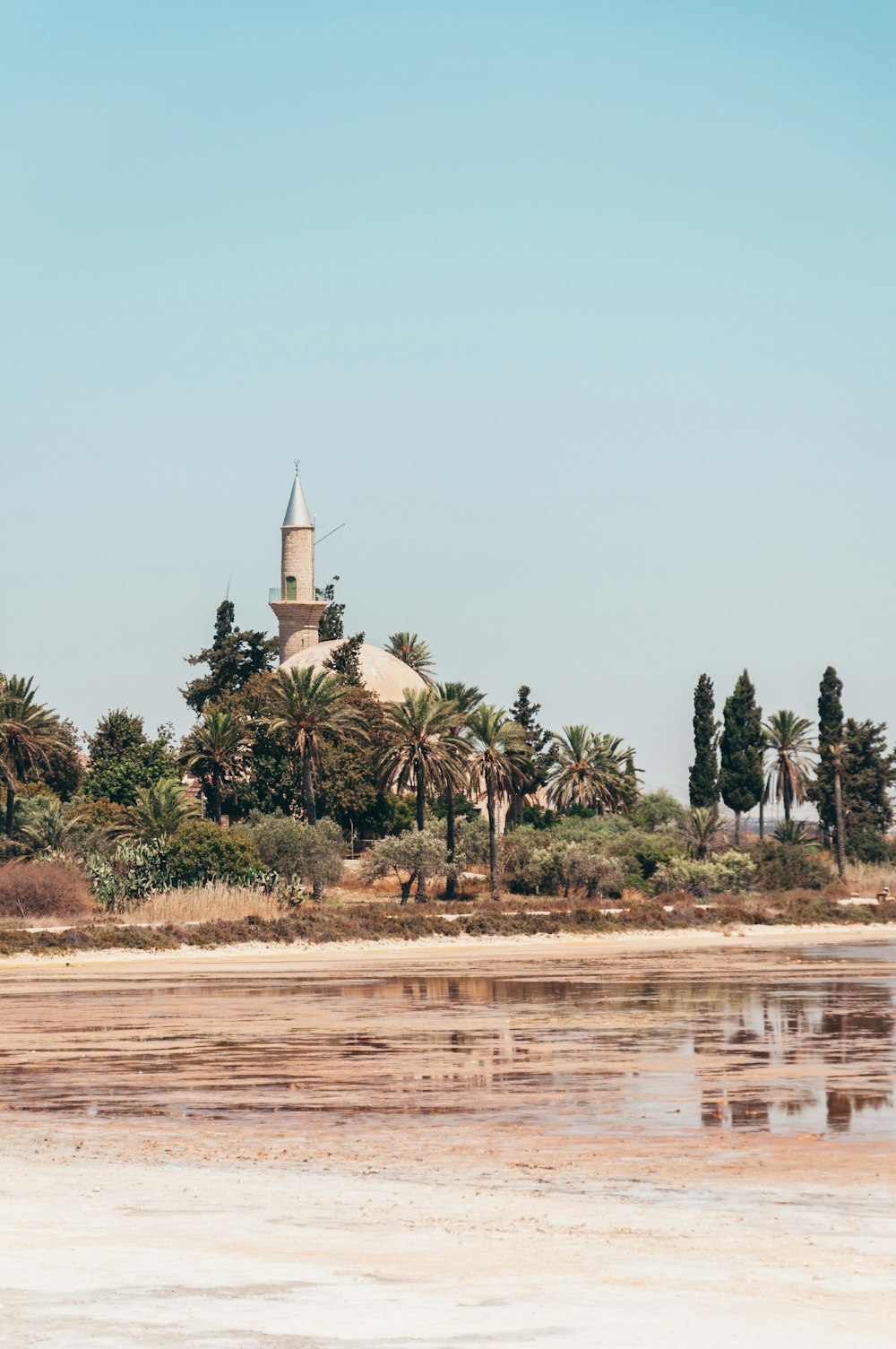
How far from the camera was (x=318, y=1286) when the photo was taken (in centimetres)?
966

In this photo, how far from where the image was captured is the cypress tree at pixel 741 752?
3861 inches

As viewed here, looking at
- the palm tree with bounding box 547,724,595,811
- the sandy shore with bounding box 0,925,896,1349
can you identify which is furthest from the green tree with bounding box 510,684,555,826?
the sandy shore with bounding box 0,925,896,1349

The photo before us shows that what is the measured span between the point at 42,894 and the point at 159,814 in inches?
358

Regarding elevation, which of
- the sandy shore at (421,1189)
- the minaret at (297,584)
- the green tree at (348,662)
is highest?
the minaret at (297,584)

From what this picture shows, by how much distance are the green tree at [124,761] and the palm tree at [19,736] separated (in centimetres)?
1320

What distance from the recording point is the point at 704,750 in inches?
3915

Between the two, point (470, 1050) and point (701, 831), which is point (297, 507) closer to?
point (701, 831)

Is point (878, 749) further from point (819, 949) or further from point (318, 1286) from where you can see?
point (318, 1286)

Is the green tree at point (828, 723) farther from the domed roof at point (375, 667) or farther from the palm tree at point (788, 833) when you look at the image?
the domed roof at point (375, 667)

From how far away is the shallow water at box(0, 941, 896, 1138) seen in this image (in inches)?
728

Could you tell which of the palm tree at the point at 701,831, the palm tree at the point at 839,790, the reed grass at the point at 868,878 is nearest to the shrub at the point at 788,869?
the reed grass at the point at 868,878

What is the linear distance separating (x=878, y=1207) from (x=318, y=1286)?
Answer: 196 inches

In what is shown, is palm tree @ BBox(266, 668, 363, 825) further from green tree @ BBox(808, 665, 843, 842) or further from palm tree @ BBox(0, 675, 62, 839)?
green tree @ BBox(808, 665, 843, 842)

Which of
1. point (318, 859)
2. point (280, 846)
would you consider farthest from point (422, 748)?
point (280, 846)
